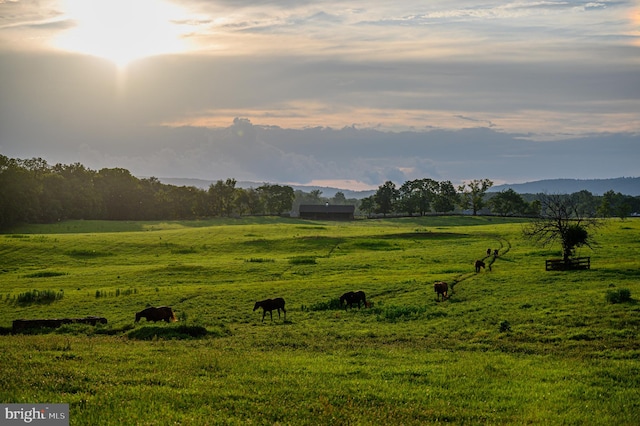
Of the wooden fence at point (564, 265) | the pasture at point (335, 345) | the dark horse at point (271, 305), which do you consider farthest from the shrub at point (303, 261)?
the dark horse at point (271, 305)

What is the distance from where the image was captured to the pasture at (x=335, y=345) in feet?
50.9

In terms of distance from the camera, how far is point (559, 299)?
35906 millimetres

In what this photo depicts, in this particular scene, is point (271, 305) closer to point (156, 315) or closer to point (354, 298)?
point (354, 298)

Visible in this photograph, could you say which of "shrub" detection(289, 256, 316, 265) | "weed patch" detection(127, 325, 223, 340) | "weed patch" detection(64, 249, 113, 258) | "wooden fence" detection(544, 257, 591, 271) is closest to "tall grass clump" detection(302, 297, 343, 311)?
"weed patch" detection(127, 325, 223, 340)

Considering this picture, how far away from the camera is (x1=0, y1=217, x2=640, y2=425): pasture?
15.5 meters

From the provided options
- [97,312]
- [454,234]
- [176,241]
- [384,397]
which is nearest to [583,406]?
[384,397]

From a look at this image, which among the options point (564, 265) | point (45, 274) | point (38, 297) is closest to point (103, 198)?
point (45, 274)

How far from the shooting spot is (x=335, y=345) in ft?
86.3

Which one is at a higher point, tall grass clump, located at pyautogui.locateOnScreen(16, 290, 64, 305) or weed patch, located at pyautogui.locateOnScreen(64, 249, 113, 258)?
weed patch, located at pyautogui.locateOnScreen(64, 249, 113, 258)

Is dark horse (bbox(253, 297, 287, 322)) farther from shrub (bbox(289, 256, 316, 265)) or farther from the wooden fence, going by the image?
shrub (bbox(289, 256, 316, 265))

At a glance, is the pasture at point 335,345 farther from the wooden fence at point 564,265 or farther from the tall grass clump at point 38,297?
the wooden fence at point 564,265

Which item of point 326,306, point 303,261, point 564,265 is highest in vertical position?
point 564,265

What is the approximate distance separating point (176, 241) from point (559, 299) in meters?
68.8

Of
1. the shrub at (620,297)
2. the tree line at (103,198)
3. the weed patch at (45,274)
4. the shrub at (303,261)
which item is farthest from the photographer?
the tree line at (103,198)
